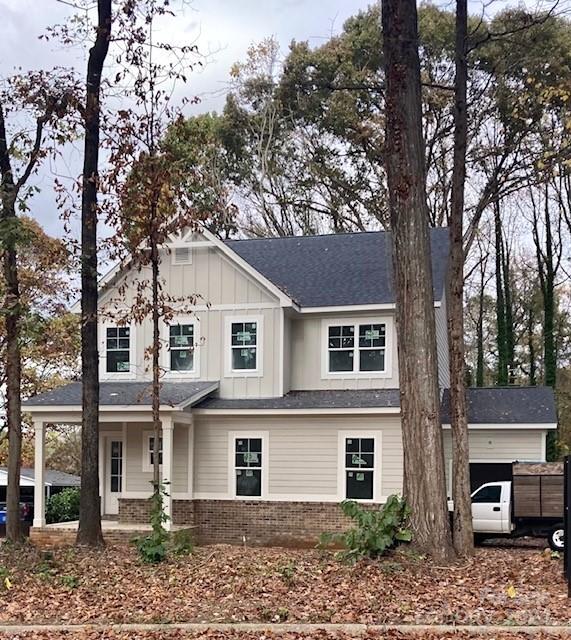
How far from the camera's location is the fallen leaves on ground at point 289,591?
7.93 metres

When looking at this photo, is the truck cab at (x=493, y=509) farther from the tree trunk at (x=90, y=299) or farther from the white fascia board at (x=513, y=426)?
the tree trunk at (x=90, y=299)

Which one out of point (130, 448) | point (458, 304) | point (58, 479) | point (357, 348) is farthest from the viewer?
point (58, 479)

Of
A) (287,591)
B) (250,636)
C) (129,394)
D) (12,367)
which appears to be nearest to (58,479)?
(129,394)

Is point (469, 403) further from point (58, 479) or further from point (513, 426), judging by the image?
point (58, 479)

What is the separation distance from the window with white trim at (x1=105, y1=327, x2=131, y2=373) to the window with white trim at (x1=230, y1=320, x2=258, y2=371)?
2.82 meters

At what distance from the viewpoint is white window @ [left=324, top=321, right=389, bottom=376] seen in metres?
20.4

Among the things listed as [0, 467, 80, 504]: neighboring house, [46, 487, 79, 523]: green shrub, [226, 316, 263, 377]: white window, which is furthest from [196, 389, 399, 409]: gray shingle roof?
[0, 467, 80, 504]: neighboring house

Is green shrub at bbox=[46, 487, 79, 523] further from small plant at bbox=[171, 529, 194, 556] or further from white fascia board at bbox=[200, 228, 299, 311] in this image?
small plant at bbox=[171, 529, 194, 556]

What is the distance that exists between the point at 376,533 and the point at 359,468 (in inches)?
356

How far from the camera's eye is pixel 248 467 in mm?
20141

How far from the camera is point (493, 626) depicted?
7.31m

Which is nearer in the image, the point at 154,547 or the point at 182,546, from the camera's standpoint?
the point at 154,547

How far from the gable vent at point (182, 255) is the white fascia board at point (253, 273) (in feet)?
2.56

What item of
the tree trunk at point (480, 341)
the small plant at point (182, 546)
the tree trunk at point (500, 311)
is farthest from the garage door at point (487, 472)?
the tree trunk at point (480, 341)
